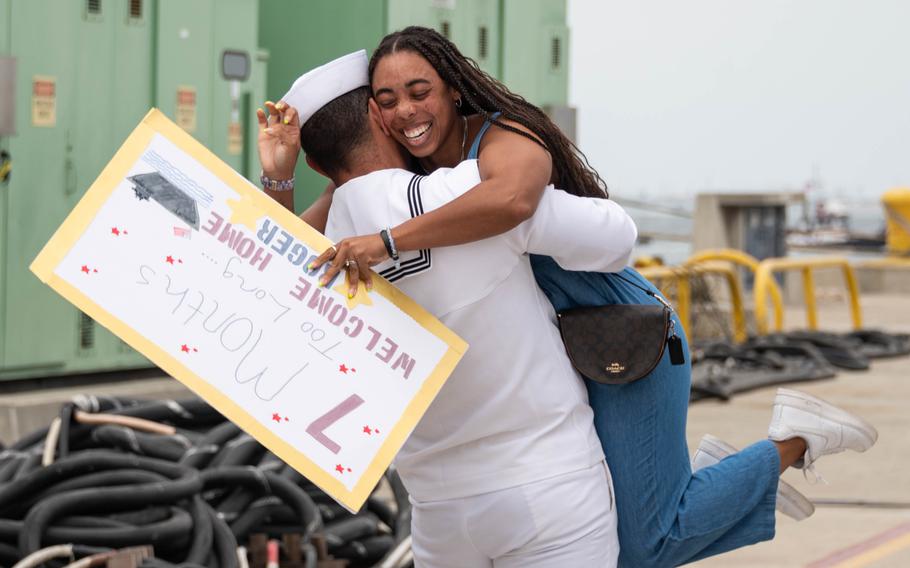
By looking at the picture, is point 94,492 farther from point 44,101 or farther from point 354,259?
point 44,101

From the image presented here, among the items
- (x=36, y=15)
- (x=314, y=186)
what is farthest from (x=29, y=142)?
(x=314, y=186)

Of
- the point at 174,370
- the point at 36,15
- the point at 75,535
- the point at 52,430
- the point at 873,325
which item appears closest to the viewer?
the point at 174,370

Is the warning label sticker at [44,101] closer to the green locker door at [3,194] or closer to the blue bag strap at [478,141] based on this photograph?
the green locker door at [3,194]

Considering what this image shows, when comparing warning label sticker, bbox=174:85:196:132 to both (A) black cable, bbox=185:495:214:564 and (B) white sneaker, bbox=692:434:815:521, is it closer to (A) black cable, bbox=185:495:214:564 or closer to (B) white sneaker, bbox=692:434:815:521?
(A) black cable, bbox=185:495:214:564

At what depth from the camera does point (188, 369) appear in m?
2.47

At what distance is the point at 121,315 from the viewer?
8.11ft

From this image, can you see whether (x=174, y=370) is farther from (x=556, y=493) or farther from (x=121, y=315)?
(x=556, y=493)

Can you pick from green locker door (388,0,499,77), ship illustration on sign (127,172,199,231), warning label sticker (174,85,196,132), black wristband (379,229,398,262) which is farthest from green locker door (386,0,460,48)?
black wristband (379,229,398,262)

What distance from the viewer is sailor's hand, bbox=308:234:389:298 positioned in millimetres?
2457

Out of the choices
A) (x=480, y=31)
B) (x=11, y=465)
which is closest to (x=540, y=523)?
(x=11, y=465)

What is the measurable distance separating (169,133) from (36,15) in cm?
591

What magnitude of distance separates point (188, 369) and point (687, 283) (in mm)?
9606

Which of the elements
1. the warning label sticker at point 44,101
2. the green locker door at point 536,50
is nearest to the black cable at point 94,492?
the warning label sticker at point 44,101

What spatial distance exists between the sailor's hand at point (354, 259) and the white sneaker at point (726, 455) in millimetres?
909
